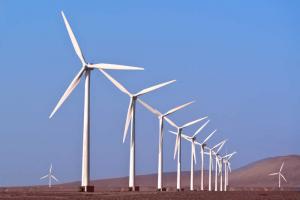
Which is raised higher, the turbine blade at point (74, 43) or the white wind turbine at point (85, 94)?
the turbine blade at point (74, 43)

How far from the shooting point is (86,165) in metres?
83.7

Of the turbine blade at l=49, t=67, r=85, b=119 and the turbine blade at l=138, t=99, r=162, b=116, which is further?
the turbine blade at l=138, t=99, r=162, b=116

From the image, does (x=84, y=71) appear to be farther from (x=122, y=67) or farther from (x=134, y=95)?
(x=134, y=95)

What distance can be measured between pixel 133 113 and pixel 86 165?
1969 cm

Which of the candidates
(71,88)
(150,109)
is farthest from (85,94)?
(150,109)

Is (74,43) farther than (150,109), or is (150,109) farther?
(150,109)

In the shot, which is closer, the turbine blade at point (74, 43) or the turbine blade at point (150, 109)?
the turbine blade at point (74, 43)

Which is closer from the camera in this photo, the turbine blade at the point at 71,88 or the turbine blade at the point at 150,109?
the turbine blade at the point at 71,88

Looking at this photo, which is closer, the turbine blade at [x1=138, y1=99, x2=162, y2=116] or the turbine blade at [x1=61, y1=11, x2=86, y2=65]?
the turbine blade at [x1=61, y1=11, x2=86, y2=65]

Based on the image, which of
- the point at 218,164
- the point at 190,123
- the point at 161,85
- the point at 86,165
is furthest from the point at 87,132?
the point at 218,164

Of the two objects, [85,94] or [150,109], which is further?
[150,109]

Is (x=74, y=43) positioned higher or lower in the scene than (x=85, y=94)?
higher

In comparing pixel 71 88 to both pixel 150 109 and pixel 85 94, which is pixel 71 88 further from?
pixel 150 109

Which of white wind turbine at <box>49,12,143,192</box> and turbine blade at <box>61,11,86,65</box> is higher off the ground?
turbine blade at <box>61,11,86,65</box>
